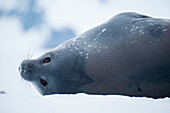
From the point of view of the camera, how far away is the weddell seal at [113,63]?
1.59m

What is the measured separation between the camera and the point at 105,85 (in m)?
1.77

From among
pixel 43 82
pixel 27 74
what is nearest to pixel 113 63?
pixel 43 82

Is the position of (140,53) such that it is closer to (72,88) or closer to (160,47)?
(160,47)

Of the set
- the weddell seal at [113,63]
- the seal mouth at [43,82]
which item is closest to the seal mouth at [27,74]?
the weddell seal at [113,63]

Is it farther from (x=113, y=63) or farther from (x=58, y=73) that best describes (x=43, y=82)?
(x=113, y=63)

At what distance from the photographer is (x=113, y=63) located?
177 centimetres

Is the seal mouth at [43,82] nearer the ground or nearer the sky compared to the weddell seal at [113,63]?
nearer the ground

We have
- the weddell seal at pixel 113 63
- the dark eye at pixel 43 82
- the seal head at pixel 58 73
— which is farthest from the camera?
the dark eye at pixel 43 82

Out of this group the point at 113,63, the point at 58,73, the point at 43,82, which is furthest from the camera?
the point at 43,82

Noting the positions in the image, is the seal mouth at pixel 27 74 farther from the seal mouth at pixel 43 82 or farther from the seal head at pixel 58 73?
the seal mouth at pixel 43 82

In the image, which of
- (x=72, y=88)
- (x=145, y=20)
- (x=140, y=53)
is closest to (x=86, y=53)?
(x=72, y=88)

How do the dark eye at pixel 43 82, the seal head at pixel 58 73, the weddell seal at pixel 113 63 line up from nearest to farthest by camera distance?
the weddell seal at pixel 113 63, the seal head at pixel 58 73, the dark eye at pixel 43 82

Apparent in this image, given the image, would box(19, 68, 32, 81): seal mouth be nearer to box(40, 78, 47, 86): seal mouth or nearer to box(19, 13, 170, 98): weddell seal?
box(19, 13, 170, 98): weddell seal

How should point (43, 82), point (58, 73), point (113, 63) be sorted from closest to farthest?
point (113, 63) < point (58, 73) < point (43, 82)
